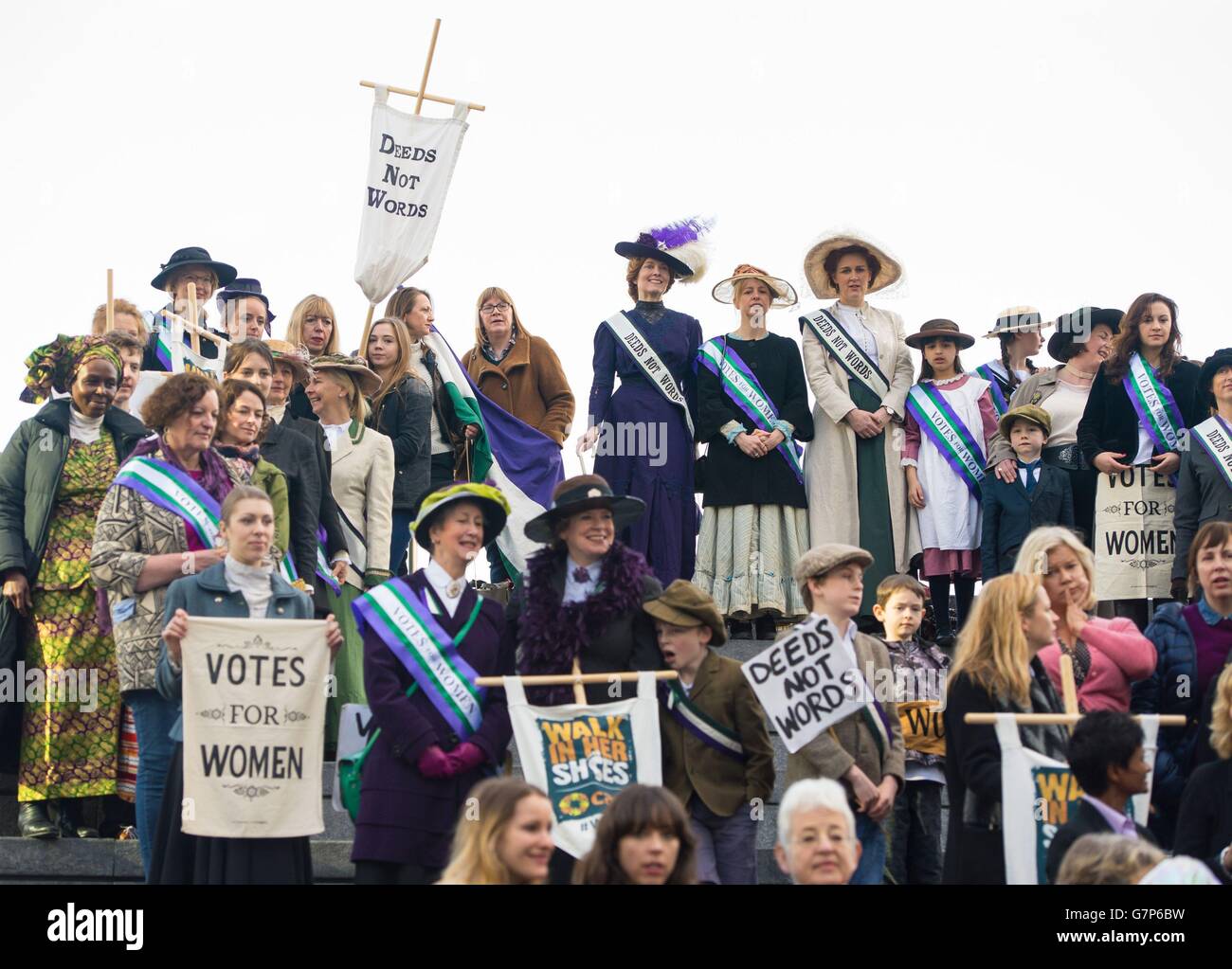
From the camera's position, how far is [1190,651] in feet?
27.9

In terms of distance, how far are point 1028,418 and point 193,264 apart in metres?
5.21

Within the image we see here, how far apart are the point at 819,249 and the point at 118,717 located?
5.42m

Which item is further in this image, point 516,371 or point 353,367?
point 516,371

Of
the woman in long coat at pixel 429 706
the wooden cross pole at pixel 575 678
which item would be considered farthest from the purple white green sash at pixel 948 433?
the wooden cross pole at pixel 575 678

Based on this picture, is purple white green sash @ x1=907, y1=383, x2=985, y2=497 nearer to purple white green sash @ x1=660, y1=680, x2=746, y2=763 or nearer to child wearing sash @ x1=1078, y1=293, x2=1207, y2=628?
child wearing sash @ x1=1078, y1=293, x2=1207, y2=628

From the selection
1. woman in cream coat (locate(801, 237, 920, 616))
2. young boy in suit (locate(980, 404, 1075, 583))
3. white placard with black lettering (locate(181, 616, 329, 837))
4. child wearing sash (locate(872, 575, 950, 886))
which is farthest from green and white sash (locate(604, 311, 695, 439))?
white placard with black lettering (locate(181, 616, 329, 837))

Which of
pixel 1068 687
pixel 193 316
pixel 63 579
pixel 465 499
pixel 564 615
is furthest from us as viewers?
pixel 193 316

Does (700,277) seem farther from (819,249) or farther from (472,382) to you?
(472,382)

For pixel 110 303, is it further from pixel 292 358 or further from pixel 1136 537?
pixel 1136 537

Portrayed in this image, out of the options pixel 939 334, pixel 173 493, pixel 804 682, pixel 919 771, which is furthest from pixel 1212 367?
pixel 173 493
